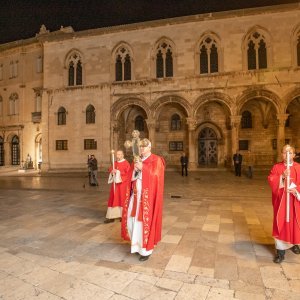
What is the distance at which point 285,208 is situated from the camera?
4.15m

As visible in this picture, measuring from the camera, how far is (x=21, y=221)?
6664 mm

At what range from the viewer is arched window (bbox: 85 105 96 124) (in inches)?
859

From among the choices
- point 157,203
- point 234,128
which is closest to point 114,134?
point 234,128

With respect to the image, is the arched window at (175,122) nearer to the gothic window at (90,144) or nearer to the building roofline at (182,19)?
the gothic window at (90,144)

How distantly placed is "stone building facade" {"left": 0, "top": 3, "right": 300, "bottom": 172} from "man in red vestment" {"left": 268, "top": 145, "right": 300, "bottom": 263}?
15.4 meters

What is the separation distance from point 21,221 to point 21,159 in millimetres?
21491

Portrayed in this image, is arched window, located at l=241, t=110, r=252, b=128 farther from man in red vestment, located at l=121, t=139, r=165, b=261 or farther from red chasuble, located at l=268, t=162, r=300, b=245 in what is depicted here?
man in red vestment, located at l=121, t=139, r=165, b=261

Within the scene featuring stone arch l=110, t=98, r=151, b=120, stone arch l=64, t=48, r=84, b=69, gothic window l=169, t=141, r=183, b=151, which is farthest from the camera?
gothic window l=169, t=141, r=183, b=151

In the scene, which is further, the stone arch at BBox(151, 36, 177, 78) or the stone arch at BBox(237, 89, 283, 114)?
the stone arch at BBox(151, 36, 177, 78)

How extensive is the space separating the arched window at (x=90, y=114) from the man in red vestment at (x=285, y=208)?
19220 mm

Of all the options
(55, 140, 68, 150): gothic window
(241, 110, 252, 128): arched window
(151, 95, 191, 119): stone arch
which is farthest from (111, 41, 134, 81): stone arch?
(241, 110, 252, 128): arched window

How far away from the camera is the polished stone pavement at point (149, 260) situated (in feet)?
10.6

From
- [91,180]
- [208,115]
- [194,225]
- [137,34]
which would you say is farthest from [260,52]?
[194,225]

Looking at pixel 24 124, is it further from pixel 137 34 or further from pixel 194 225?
pixel 194 225
